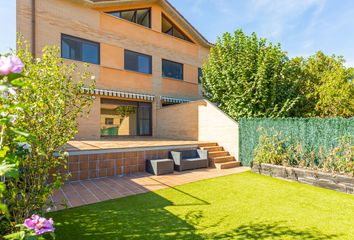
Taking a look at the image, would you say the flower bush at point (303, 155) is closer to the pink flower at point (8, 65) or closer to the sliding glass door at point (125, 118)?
the pink flower at point (8, 65)

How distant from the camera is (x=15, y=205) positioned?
11.2 feet

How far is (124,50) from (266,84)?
493 inches

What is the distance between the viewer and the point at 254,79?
14547 mm

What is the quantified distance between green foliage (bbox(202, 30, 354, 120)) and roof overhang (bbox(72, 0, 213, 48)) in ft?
24.2

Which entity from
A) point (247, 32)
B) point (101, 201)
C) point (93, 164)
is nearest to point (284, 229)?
point (101, 201)

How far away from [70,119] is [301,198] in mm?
7875

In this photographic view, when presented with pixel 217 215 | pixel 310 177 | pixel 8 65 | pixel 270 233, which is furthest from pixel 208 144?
pixel 8 65

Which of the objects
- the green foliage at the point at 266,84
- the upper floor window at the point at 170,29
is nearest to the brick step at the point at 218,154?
the green foliage at the point at 266,84

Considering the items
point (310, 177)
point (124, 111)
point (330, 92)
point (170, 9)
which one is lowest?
point (310, 177)

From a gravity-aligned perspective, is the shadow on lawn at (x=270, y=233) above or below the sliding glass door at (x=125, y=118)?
below

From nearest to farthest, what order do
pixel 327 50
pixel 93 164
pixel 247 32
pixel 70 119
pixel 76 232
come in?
A: pixel 70 119
pixel 76 232
pixel 93 164
pixel 247 32
pixel 327 50

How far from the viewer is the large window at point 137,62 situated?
738 inches

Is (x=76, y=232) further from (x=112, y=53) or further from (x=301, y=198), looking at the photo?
(x=112, y=53)

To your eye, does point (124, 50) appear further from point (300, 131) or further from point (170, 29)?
point (300, 131)
